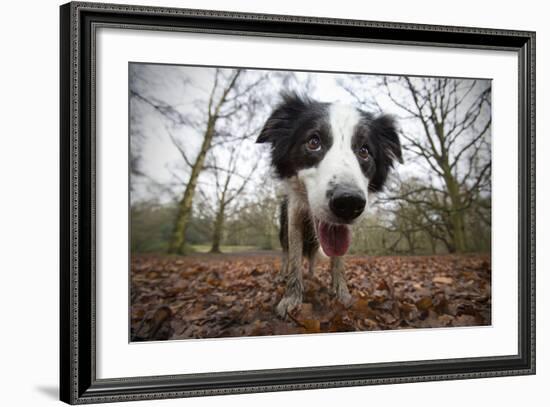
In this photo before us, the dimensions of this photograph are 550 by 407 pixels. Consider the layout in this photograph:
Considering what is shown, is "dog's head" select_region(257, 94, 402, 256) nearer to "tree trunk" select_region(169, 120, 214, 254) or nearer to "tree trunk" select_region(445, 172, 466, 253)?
"tree trunk" select_region(169, 120, 214, 254)

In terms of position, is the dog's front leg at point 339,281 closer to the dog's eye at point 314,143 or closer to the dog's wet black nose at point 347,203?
the dog's wet black nose at point 347,203

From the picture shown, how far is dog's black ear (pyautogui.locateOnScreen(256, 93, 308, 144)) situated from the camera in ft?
14.7

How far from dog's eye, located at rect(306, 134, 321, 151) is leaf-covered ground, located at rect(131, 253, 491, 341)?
62 cm

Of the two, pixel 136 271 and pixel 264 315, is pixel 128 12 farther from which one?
pixel 264 315

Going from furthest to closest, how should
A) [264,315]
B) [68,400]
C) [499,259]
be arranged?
[499,259] → [264,315] → [68,400]

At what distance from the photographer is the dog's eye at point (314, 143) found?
4516mm

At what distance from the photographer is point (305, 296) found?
4.52 m

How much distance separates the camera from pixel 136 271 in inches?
167

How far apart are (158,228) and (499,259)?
2.01 meters

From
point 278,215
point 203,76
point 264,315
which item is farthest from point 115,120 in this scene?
point 264,315

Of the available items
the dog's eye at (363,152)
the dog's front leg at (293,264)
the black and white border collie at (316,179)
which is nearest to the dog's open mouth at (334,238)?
the black and white border collie at (316,179)

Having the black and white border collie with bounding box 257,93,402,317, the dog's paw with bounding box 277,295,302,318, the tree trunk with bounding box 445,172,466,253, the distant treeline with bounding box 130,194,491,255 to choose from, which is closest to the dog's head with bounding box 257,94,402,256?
the black and white border collie with bounding box 257,93,402,317

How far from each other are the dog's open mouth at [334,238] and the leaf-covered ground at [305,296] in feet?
0.23

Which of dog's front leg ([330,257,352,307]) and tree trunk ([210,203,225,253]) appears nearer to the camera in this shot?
tree trunk ([210,203,225,253])
